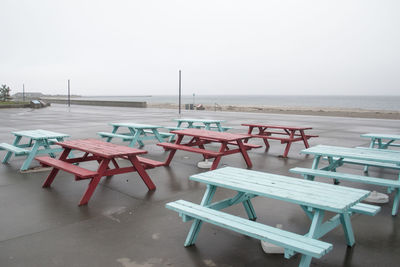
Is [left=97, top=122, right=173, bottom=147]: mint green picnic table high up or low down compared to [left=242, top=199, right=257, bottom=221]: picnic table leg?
up

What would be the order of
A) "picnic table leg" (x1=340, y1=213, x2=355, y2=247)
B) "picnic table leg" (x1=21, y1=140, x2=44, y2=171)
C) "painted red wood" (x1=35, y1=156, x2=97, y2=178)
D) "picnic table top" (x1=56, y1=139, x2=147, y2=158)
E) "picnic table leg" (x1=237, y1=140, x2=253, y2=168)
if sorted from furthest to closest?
"picnic table leg" (x1=237, y1=140, x2=253, y2=168) < "picnic table leg" (x1=21, y1=140, x2=44, y2=171) < "picnic table top" (x1=56, y1=139, x2=147, y2=158) < "painted red wood" (x1=35, y1=156, x2=97, y2=178) < "picnic table leg" (x1=340, y1=213, x2=355, y2=247)

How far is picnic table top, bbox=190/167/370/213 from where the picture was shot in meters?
2.87

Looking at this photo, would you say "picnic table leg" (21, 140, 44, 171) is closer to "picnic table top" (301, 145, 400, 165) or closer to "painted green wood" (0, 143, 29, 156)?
"painted green wood" (0, 143, 29, 156)

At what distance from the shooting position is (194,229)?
3.41 metres

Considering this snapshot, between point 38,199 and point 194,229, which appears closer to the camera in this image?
point 194,229

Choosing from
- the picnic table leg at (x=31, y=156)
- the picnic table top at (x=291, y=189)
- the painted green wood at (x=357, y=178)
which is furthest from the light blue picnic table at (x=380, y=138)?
the picnic table leg at (x=31, y=156)

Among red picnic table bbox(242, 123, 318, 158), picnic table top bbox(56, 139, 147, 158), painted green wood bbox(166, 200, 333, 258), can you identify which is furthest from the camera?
red picnic table bbox(242, 123, 318, 158)

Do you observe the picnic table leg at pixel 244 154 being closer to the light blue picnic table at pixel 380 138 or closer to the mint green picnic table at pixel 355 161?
the mint green picnic table at pixel 355 161

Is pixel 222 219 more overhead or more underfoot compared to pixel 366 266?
more overhead

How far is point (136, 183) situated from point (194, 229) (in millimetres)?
2495

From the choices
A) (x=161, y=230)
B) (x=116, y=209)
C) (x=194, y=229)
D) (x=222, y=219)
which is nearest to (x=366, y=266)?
(x=222, y=219)

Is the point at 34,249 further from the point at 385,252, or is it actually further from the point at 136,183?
the point at 385,252

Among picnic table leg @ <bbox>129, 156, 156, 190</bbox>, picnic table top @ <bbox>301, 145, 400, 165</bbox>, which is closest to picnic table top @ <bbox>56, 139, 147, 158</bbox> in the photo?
picnic table leg @ <bbox>129, 156, 156, 190</bbox>

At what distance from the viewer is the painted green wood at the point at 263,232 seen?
8.25 feet
